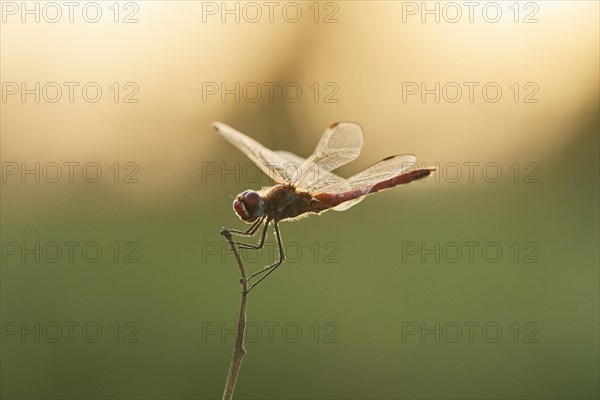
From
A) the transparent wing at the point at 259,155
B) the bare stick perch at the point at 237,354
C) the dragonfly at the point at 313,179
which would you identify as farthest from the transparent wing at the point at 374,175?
the bare stick perch at the point at 237,354

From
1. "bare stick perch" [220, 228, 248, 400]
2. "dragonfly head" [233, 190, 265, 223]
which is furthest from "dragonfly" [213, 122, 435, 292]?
"bare stick perch" [220, 228, 248, 400]

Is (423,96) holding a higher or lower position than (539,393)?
higher

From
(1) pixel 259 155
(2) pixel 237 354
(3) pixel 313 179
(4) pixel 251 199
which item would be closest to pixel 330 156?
(3) pixel 313 179

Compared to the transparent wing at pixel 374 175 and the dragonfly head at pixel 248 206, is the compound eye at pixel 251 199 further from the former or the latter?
the transparent wing at pixel 374 175

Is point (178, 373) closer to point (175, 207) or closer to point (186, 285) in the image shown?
point (186, 285)

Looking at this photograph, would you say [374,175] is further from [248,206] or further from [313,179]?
[248,206]

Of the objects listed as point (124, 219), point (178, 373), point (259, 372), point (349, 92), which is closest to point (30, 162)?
point (124, 219)
